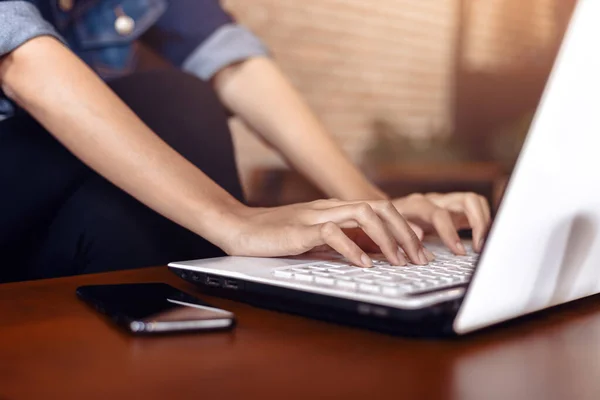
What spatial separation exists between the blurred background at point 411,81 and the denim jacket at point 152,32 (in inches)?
24.1

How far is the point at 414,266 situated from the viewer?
1.96 feet

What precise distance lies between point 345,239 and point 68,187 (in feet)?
1.46

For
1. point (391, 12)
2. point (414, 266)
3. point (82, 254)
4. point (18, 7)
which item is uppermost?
Answer: point (18, 7)

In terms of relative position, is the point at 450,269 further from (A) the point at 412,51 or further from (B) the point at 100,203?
(A) the point at 412,51

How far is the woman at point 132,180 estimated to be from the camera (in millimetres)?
672

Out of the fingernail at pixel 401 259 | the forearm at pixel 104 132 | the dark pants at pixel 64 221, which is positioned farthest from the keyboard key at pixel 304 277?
the dark pants at pixel 64 221

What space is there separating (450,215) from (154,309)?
46 centimetres

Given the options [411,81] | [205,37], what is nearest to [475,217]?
[205,37]

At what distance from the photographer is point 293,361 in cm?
41

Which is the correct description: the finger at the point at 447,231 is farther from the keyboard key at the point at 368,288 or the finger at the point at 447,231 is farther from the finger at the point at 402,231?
the keyboard key at the point at 368,288

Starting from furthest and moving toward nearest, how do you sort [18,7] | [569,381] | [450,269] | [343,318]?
[18,7]
[450,269]
[343,318]
[569,381]

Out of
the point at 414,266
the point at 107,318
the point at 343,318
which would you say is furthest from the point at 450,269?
the point at 107,318

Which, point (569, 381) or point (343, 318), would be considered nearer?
point (569, 381)

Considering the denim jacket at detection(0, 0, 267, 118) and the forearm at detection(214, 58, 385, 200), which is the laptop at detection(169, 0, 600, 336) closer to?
the forearm at detection(214, 58, 385, 200)
